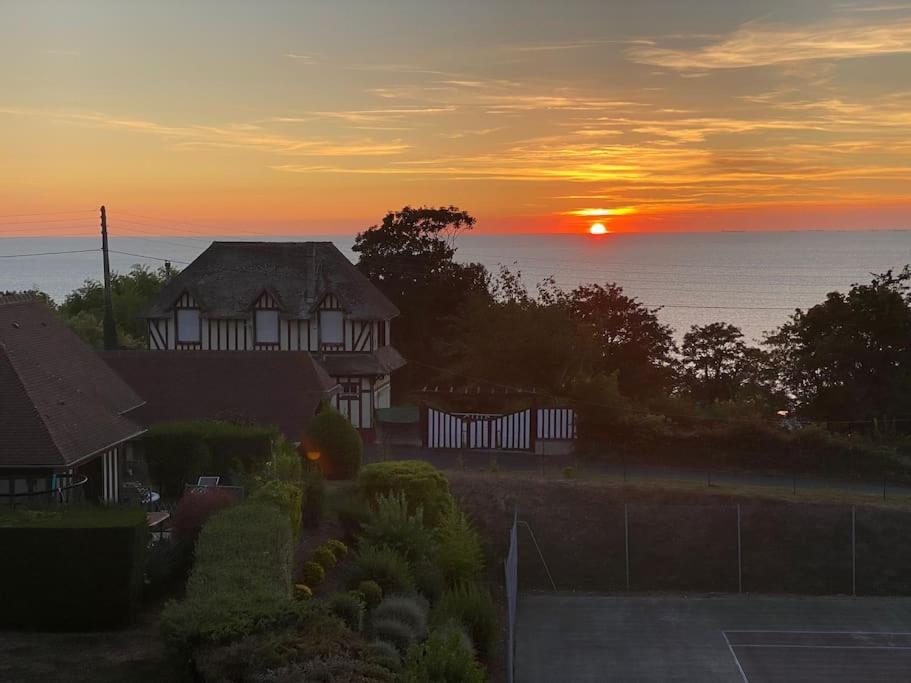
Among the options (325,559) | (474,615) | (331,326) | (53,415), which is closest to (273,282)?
(331,326)

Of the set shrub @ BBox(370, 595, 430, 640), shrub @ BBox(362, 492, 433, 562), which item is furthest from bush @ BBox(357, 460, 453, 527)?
shrub @ BBox(370, 595, 430, 640)

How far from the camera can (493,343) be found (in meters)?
42.4

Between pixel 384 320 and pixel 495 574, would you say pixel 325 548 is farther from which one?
pixel 384 320

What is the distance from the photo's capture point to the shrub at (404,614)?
16.3 metres

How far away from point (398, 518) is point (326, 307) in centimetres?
1923

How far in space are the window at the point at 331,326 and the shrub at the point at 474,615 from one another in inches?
827

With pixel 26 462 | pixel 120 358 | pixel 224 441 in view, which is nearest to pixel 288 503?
pixel 26 462

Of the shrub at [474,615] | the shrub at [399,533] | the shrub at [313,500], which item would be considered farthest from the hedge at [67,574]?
the shrub at [313,500]

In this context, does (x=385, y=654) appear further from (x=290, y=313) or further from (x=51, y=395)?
(x=290, y=313)

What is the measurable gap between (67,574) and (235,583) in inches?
139

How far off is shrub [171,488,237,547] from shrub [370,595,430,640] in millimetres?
3320

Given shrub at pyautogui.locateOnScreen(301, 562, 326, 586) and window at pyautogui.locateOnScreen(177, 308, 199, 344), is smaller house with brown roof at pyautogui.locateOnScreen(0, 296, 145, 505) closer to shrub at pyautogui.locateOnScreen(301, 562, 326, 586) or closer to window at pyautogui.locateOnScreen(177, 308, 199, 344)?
shrub at pyautogui.locateOnScreen(301, 562, 326, 586)

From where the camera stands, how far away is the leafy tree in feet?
160

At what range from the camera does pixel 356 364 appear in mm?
37844
